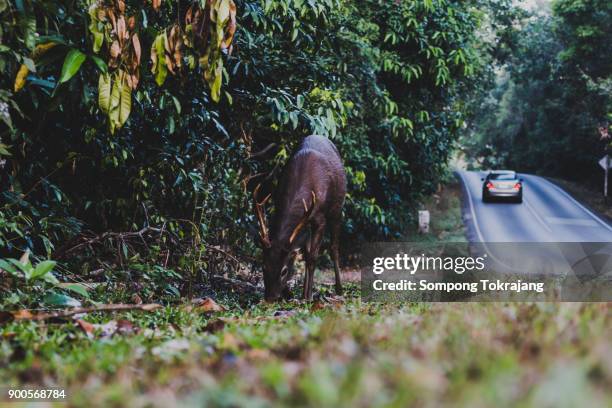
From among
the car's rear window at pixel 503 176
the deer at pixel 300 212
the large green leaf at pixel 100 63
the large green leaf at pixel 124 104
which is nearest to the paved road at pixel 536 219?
the car's rear window at pixel 503 176

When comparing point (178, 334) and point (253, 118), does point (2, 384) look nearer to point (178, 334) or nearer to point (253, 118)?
point (178, 334)

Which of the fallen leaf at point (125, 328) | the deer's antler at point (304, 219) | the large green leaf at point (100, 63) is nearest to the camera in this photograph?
the fallen leaf at point (125, 328)

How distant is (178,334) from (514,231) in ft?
90.6

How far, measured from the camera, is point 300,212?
7762mm

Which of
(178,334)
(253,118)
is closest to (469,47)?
(253,118)

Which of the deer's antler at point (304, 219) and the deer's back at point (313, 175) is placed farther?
the deer's back at point (313, 175)

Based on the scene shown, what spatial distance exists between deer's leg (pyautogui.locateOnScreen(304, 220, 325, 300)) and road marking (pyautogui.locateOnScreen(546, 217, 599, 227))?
25.7 metres

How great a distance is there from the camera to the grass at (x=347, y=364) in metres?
1.50

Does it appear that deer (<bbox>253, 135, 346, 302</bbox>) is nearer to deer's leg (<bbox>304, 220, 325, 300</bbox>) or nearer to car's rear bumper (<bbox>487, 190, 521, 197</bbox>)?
deer's leg (<bbox>304, 220, 325, 300</bbox>)

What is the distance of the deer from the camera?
745 cm

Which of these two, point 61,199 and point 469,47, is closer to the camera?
point 61,199

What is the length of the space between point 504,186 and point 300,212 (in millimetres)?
30403

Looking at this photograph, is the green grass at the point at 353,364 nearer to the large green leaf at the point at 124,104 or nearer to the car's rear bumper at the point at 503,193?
the large green leaf at the point at 124,104

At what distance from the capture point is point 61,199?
22.2ft
